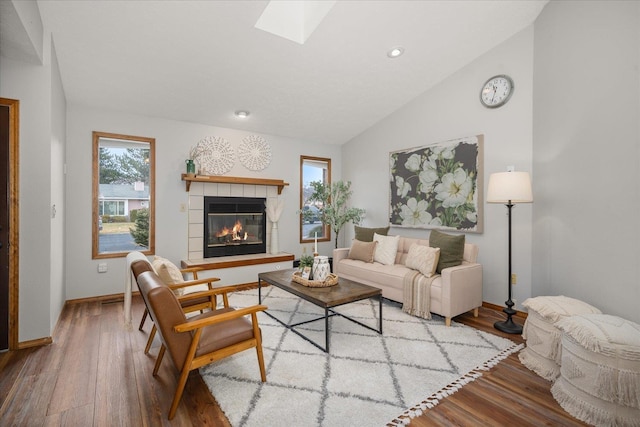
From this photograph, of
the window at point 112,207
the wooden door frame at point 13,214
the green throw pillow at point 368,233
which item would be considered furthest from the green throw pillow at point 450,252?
the window at point 112,207

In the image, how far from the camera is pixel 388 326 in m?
3.18

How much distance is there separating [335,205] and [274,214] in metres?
1.19

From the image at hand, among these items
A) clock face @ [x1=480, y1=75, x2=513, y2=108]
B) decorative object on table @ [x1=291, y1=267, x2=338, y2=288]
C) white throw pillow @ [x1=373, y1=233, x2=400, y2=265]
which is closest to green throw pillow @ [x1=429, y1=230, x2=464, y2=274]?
white throw pillow @ [x1=373, y1=233, x2=400, y2=265]

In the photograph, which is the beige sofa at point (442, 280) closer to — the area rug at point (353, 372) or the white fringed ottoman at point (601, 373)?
the area rug at point (353, 372)

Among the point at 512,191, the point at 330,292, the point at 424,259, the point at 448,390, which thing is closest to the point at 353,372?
the point at 448,390

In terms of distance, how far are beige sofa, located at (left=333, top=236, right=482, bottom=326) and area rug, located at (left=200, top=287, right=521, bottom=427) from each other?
23 cm

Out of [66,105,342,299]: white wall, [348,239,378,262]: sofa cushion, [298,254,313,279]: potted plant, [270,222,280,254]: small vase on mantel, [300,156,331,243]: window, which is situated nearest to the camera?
[298,254,313,279]: potted plant

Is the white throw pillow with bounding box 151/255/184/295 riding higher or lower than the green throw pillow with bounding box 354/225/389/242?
lower

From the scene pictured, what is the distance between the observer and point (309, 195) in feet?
19.5

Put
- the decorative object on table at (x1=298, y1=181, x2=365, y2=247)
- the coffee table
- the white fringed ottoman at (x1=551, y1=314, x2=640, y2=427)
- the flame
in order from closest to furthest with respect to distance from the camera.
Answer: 1. the white fringed ottoman at (x1=551, y1=314, x2=640, y2=427)
2. the coffee table
3. the flame
4. the decorative object on table at (x1=298, y1=181, x2=365, y2=247)

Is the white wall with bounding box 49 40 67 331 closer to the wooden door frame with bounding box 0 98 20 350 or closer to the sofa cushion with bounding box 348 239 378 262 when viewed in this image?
the wooden door frame with bounding box 0 98 20 350

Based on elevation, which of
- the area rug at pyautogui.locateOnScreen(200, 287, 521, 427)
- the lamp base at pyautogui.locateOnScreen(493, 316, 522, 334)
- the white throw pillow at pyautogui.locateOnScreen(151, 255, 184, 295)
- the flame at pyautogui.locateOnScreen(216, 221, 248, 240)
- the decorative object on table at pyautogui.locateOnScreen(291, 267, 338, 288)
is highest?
the flame at pyautogui.locateOnScreen(216, 221, 248, 240)

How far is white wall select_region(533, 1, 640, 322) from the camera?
99.7 inches

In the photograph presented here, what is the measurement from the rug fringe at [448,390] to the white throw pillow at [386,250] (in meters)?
1.71
